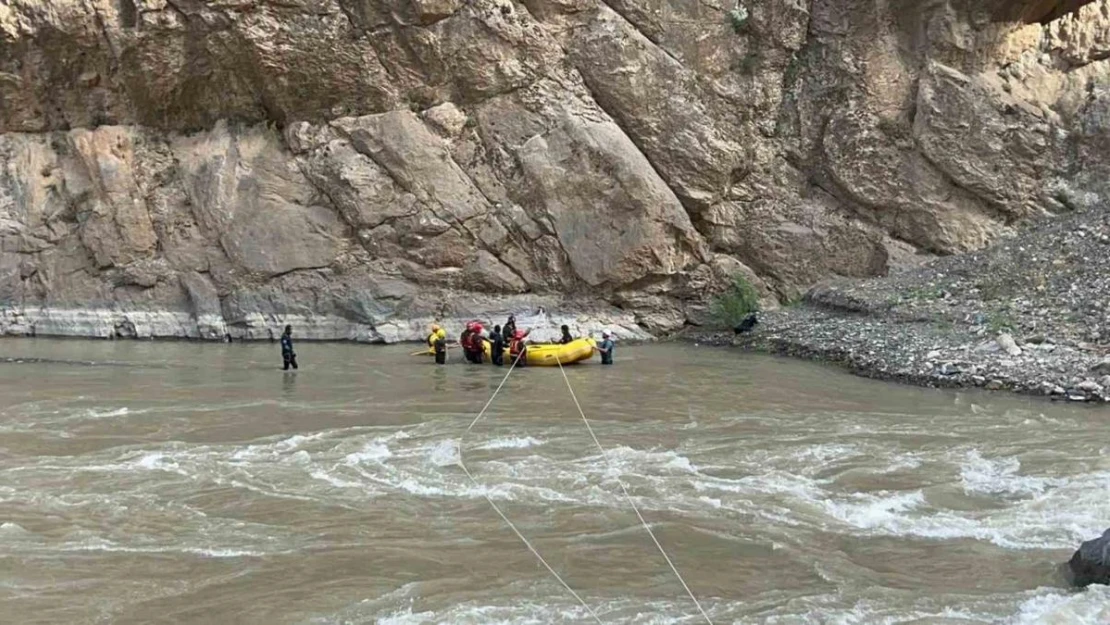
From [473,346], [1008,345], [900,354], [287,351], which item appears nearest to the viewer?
[1008,345]

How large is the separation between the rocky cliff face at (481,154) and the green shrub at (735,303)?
0.52 m

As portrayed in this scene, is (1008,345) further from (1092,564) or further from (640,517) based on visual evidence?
(640,517)

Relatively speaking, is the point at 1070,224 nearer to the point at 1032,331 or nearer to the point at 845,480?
the point at 1032,331

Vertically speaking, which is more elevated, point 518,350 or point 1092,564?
point 518,350

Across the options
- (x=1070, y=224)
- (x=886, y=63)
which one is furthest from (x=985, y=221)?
(x=886, y=63)

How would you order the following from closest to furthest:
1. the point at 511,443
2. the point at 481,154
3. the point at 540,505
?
the point at 540,505, the point at 511,443, the point at 481,154

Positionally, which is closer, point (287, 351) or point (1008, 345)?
point (1008, 345)

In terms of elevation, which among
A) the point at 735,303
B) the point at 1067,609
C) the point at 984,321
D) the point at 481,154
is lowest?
the point at 1067,609

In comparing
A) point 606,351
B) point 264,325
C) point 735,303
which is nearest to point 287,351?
point 606,351

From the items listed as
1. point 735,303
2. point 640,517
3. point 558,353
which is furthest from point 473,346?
point 640,517

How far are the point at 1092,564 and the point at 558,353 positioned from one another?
43.4 ft

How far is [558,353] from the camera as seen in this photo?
738 inches

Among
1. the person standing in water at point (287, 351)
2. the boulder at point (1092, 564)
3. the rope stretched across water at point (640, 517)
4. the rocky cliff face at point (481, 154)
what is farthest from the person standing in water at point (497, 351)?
the boulder at point (1092, 564)

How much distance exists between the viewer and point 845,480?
9039mm
